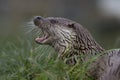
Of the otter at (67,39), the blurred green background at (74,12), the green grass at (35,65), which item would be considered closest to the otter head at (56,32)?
the otter at (67,39)

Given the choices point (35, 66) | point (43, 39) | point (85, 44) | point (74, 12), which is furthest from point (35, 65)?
point (74, 12)

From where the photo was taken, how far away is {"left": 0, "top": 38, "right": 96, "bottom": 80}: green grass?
5316 millimetres

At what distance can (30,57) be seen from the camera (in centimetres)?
581

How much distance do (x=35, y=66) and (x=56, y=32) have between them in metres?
0.29

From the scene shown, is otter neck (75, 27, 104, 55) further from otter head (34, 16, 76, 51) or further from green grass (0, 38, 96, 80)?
green grass (0, 38, 96, 80)

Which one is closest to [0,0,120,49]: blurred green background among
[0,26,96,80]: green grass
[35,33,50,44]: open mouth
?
[0,26,96,80]: green grass

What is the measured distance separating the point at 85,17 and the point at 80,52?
12.5 m

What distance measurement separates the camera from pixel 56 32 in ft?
18.3

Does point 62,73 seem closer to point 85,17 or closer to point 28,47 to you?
point 28,47

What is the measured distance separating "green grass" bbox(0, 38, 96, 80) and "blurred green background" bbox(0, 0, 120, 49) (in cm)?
954

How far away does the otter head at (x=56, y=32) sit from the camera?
5566mm

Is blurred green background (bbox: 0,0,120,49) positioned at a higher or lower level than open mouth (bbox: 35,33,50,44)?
higher

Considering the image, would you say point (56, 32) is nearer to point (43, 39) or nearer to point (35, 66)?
point (43, 39)

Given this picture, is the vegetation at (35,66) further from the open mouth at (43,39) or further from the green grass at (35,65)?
the open mouth at (43,39)
